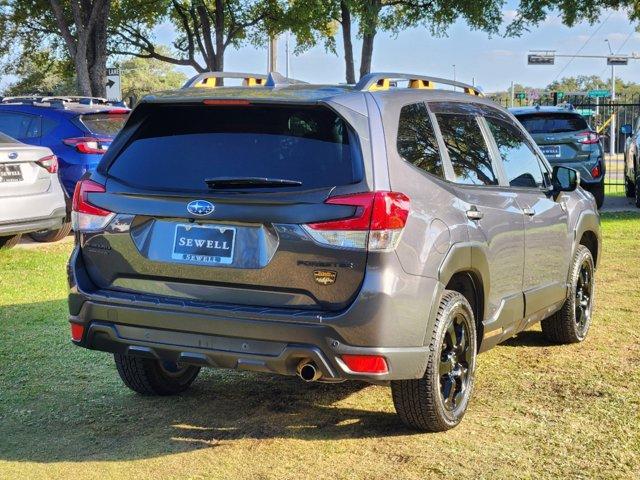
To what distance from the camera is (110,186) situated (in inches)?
181

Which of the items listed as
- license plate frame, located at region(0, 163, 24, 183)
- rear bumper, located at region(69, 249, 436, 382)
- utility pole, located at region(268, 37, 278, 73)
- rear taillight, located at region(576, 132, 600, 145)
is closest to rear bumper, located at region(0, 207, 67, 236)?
license plate frame, located at region(0, 163, 24, 183)

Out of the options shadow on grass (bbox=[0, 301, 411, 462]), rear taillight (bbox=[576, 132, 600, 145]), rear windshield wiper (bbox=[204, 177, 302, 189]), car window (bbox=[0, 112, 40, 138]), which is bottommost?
shadow on grass (bbox=[0, 301, 411, 462])

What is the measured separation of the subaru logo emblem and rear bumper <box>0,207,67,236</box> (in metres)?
6.00

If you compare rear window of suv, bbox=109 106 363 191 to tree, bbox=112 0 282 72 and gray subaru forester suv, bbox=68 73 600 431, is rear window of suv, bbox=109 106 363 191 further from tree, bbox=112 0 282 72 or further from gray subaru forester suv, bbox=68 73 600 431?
tree, bbox=112 0 282 72

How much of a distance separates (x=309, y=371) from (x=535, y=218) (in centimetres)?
224

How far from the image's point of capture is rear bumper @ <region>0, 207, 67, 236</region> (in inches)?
385

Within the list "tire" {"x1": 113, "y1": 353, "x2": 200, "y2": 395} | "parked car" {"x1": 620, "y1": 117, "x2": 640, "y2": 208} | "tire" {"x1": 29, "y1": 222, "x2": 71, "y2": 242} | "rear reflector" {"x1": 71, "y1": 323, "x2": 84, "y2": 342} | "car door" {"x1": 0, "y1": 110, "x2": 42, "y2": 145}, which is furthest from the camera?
"parked car" {"x1": 620, "y1": 117, "x2": 640, "y2": 208}

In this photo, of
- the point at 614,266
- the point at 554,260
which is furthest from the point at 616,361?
the point at 614,266

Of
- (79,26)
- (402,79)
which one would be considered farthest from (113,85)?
(402,79)

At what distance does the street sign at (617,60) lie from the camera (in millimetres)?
60237

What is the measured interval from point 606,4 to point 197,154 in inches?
879

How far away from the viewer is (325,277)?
409 cm

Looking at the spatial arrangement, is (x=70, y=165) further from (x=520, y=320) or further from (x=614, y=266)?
(x=520, y=320)

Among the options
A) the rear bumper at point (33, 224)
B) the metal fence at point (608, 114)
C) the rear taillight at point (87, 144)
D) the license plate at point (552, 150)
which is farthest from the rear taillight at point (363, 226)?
the license plate at point (552, 150)
